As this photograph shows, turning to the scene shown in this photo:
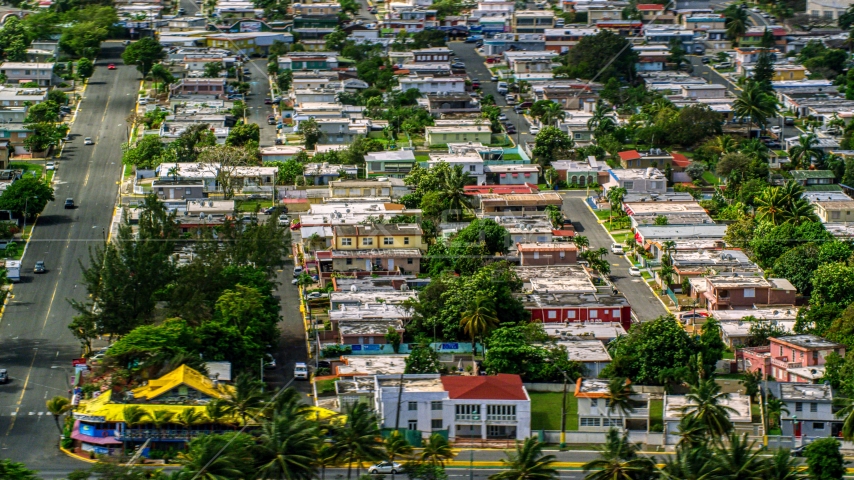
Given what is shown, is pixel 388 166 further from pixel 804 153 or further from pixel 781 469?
pixel 781 469

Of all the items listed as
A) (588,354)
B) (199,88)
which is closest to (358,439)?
(588,354)

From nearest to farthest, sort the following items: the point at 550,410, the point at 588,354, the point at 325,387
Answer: the point at 550,410 → the point at 325,387 → the point at 588,354

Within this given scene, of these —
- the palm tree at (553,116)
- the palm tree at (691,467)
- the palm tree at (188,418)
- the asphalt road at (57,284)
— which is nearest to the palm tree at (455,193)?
the asphalt road at (57,284)

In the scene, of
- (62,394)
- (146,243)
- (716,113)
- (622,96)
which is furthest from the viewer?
(622,96)

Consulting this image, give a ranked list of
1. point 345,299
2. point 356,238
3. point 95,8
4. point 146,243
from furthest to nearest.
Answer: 1. point 95,8
2. point 356,238
3. point 345,299
4. point 146,243

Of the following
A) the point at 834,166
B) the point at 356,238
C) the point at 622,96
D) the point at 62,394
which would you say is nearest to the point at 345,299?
the point at 356,238

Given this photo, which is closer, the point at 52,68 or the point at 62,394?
the point at 62,394

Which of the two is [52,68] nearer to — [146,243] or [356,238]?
[356,238]
